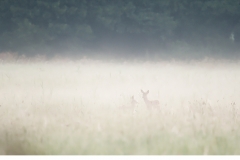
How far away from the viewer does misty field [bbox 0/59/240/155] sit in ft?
10.5

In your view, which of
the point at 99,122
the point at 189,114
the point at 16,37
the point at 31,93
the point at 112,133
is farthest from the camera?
the point at 16,37

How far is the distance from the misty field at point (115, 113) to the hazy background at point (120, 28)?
3.73 m

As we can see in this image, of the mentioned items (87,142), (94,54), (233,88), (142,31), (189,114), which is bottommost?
(87,142)

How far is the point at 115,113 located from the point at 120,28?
719cm

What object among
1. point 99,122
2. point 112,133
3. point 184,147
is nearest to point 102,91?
point 99,122

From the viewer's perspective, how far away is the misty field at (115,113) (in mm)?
3209

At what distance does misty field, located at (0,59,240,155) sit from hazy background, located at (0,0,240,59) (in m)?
3.73

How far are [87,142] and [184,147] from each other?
3.08 feet

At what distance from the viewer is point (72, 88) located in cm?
545

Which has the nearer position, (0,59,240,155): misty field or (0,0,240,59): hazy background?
(0,59,240,155): misty field

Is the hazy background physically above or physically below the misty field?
above

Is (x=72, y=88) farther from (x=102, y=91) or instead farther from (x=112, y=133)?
(x=112, y=133)

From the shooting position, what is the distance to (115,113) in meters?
4.11

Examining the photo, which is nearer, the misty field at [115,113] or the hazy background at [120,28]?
the misty field at [115,113]
